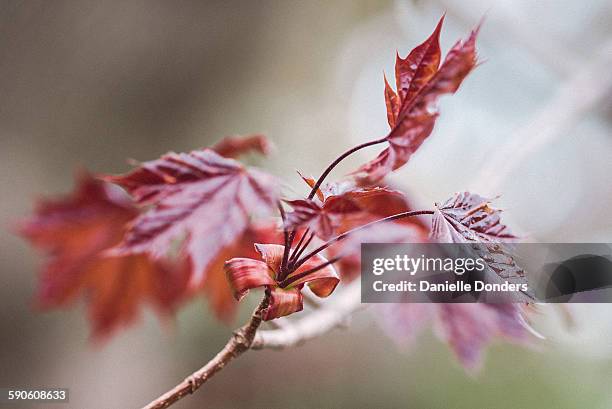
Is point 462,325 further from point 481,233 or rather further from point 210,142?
point 210,142

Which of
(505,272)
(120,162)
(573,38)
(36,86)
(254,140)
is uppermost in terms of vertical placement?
(573,38)

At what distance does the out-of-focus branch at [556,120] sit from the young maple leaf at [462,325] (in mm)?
129

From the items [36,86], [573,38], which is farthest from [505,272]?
[573,38]

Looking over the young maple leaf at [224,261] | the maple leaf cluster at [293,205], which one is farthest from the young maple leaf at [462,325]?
the young maple leaf at [224,261]

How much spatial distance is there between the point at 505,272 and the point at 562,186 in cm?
104

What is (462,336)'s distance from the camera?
0.41m

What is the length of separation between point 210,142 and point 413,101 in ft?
2.26

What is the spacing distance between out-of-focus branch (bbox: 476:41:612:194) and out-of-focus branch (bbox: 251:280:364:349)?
0.17 metres

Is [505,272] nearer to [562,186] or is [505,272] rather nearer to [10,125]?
[10,125]

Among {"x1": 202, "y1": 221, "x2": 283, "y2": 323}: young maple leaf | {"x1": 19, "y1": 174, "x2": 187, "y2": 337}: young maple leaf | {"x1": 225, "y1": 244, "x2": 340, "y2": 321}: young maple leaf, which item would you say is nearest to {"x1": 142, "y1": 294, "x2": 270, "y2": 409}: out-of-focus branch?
{"x1": 225, "y1": 244, "x2": 340, "y2": 321}: young maple leaf

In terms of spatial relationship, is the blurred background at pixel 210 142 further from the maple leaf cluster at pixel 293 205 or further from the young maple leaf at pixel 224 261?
the maple leaf cluster at pixel 293 205

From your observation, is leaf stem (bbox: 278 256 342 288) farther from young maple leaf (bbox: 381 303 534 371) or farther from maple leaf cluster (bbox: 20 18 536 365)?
young maple leaf (bbox: 381 303 534 371)

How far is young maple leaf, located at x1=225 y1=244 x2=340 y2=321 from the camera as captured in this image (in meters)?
0.22

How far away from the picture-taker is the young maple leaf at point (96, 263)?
0.47 meters
